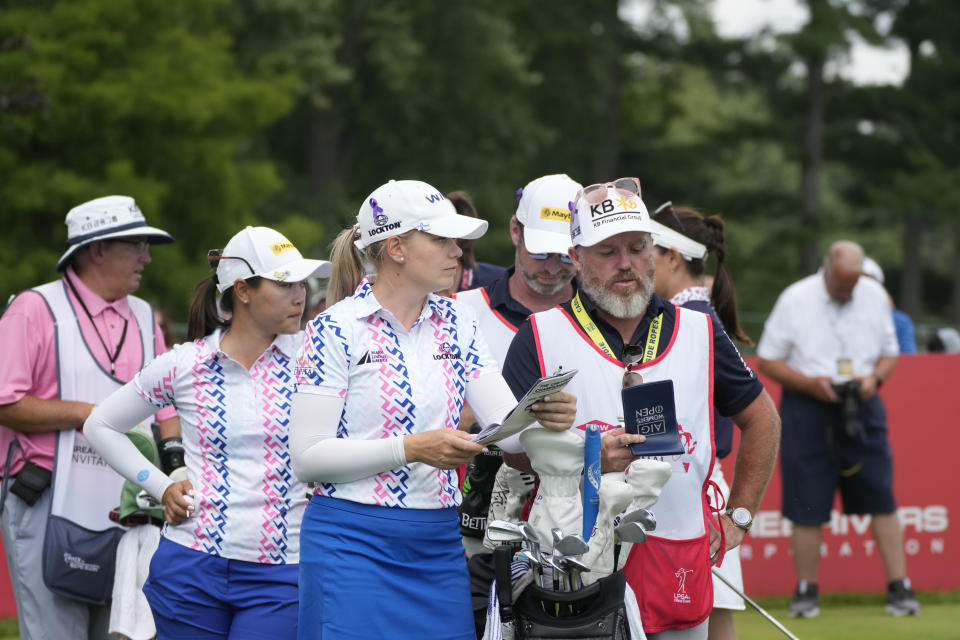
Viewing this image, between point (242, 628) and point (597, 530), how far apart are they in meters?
1.33

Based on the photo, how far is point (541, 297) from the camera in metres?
5.23

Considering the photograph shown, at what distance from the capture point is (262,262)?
4734 millimetres

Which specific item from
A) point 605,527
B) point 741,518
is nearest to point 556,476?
point 605,527

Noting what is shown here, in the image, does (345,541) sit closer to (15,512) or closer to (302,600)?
(302,600)

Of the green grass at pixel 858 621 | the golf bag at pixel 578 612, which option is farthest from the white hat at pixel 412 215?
the green grass at pixel 858 621

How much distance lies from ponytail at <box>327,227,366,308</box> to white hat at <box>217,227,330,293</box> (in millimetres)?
155

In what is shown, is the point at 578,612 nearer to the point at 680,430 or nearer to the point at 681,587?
the point at 681,587

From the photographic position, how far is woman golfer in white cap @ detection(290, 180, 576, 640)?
12.3 feet

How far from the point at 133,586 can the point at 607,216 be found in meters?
2.32

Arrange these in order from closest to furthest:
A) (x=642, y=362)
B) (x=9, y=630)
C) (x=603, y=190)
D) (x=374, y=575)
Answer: (x=374, y=575) < (x=642, y=362) < (x=603, y=190) < (x=9, y=630)

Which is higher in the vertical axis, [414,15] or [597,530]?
[414,15]

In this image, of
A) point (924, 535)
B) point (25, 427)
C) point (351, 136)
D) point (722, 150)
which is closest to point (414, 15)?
point (351, 136)

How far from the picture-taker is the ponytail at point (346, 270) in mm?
4535

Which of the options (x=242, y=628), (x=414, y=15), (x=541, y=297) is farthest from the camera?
(x=414, y=15)
